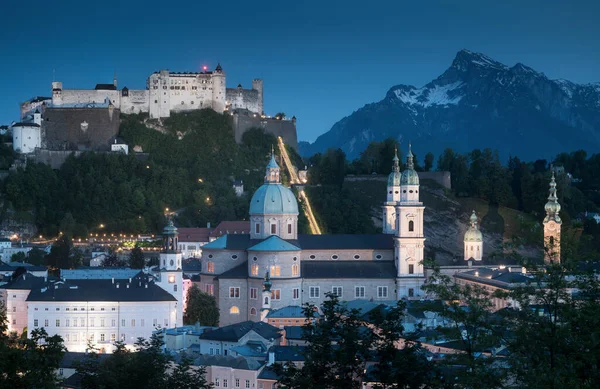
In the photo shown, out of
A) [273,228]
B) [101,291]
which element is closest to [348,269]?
[273,228]

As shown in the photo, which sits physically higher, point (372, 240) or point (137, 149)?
point (137, 149)

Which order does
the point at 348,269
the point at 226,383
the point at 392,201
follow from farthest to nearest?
the point at 392,201
the point at 348,269
the point at 226,383

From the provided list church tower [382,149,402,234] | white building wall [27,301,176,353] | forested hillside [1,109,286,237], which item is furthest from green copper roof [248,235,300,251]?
forested hillside [1,109,286,237]

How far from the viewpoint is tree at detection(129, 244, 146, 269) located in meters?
78.6

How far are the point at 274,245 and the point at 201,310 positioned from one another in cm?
568

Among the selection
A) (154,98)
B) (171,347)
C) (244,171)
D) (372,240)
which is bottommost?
(171,347)

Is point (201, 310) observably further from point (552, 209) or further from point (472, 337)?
point (472, 337)

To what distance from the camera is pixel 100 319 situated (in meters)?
60.9

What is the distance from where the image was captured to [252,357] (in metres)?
48.4

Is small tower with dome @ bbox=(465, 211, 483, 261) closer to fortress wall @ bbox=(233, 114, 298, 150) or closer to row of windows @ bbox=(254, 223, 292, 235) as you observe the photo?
row of windows @ bbox=(254, 223, 292, 235)

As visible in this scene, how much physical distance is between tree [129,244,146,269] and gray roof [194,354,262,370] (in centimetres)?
3079

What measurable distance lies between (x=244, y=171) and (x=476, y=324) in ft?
249

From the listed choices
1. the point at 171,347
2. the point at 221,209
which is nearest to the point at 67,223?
the point at 221,209

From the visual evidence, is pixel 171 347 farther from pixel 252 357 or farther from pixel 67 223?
pixel 67 223
